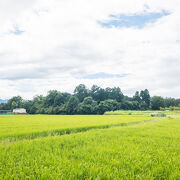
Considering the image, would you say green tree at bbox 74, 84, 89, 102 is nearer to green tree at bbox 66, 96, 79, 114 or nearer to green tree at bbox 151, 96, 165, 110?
green tree at bbox 66, 96, 79, 114

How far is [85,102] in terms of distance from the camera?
69.2 m

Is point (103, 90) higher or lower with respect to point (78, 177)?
higher

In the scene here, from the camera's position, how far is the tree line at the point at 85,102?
6881cm

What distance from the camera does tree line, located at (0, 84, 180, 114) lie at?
68.8 m

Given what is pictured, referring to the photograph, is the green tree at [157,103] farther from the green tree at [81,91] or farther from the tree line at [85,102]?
the green tree at [81,91]

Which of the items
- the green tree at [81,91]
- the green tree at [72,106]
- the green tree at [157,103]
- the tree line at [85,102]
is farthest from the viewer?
the green tree at [157,103]

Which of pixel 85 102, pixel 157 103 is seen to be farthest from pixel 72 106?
pixel 157 103

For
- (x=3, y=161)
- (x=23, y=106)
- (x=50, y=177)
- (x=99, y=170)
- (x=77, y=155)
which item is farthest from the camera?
(x=23, y=106)

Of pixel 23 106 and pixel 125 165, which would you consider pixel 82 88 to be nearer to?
pixel 23 106

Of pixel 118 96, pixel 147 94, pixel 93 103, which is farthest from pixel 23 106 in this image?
pixel 147 94

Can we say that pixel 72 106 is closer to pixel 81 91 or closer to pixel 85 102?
pixel 85 102

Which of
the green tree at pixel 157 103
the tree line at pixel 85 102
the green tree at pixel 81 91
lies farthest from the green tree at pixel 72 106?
the green tree at pixel 157 103

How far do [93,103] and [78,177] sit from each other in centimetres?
6637

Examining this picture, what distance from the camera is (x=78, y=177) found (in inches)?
129
